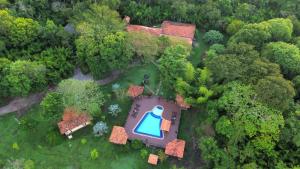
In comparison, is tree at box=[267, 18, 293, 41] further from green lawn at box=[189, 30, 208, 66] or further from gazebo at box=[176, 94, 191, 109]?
gazebo at box=[176, 94, 191, 109]

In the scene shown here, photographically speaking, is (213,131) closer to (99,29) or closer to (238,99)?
(238,99)

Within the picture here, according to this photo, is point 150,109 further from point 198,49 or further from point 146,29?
point 146,29

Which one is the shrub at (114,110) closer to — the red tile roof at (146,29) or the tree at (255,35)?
the red tile roof at (146,29)

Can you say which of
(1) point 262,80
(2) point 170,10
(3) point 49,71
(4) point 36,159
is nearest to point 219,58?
(1) point 262,80

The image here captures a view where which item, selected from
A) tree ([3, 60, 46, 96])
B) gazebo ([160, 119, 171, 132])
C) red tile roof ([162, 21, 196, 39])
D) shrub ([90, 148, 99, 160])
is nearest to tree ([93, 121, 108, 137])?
shrub ([90, 148, 99, 160])

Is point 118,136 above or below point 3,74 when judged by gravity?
below

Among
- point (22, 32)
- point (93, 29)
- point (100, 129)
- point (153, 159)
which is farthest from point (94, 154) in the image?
point (22, 32)
